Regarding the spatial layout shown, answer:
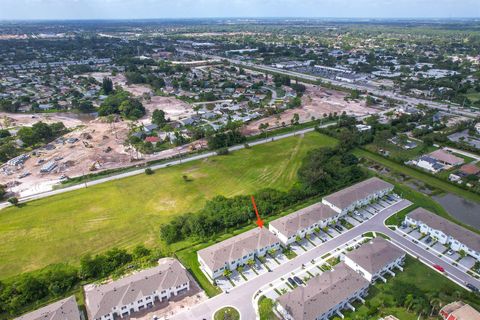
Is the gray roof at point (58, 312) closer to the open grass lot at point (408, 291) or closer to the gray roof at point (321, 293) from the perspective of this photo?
the gray roof at point (321, 293)

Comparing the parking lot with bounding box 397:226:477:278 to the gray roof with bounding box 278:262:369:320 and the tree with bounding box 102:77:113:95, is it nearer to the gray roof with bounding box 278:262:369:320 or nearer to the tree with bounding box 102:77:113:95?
the gray roof with bounding box 278:262:369:320

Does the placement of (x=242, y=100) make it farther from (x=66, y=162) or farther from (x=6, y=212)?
(x=6, y=212)

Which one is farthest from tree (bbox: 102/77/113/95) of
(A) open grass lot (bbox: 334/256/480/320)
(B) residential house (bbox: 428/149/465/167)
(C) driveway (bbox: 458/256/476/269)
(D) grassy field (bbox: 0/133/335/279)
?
(C) driveway (bbox: 458/256/476/269)

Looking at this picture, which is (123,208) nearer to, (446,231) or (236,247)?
(236,247)

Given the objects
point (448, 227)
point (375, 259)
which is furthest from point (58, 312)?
point (448, 227)

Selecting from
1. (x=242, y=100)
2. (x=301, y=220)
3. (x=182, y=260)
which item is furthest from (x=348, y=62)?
(x=182, y=260)
